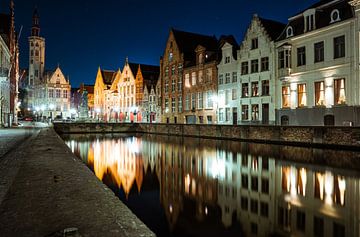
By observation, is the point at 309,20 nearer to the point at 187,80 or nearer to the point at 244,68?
the point at 244,68

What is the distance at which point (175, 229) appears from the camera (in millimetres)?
7723

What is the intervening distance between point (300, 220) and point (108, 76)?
317 ft

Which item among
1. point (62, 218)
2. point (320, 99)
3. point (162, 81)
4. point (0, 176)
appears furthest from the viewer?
point (162, 81)

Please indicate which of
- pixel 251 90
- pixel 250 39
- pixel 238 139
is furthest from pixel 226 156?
pixel 250 39

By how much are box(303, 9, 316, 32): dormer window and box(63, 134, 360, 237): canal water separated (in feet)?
58.3

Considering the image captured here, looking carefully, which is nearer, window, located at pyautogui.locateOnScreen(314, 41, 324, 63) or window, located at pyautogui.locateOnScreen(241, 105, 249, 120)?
window, located at pyautogui.locateOnScreen(314, 41, 324, 63)

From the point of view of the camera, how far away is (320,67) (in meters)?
32.1

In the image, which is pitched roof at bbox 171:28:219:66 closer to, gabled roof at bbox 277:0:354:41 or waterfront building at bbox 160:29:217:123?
waterfront building at bbox 160:29:217:123

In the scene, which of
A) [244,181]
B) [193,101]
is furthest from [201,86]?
[244,181]

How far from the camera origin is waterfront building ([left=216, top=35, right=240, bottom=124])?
44.9 m

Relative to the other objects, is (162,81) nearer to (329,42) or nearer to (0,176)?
(329,42)

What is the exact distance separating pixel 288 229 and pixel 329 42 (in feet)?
92.6

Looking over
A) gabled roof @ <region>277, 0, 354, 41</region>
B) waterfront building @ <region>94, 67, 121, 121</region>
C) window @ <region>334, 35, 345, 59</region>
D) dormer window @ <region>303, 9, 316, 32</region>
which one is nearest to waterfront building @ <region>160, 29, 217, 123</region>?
gabled roof @ <region>277, 0, 354, 41</region>

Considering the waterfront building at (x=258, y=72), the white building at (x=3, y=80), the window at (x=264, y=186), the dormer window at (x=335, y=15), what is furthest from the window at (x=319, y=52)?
the white building at (x=3, y=80)
